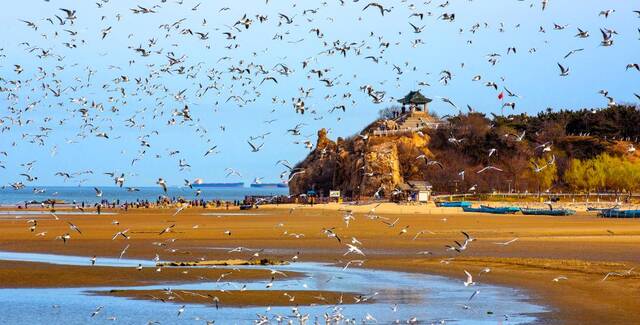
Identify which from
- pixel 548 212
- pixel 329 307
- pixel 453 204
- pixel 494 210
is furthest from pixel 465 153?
pixel 329 307

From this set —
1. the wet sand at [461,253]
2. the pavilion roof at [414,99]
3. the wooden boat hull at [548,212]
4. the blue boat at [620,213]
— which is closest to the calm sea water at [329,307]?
the wet sand at [461,253]

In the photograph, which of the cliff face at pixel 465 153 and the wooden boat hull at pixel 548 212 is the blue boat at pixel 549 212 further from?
the cliff face at pixel 465 153

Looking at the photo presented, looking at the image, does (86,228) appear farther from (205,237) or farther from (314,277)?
(314,277)

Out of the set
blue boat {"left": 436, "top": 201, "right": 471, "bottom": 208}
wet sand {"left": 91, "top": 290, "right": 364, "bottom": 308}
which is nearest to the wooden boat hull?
blue boat {"left": 436, "top": 201, "right": 471, "bottom": 208}

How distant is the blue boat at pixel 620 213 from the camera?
81.1 m

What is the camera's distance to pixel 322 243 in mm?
49000

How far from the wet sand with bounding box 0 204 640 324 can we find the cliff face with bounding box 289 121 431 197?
51.9 meters

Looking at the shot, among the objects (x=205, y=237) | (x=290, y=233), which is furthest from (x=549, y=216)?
(x=205, y=237)

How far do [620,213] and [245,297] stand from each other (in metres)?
60.1

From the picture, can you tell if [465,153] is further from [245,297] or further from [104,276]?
[245,297]

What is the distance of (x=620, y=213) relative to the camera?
81.8m

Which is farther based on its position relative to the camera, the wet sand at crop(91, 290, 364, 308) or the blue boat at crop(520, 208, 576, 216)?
the blue boat at crop(520, 208, 576, 216)

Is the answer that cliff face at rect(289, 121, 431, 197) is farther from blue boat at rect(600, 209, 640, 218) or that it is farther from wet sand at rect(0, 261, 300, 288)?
wet sand at rect(0, 261, 300, 288)

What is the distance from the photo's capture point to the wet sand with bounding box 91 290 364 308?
2666 centimetres
